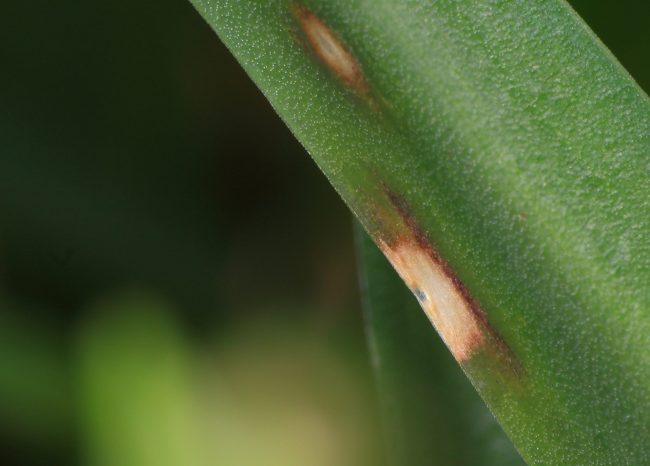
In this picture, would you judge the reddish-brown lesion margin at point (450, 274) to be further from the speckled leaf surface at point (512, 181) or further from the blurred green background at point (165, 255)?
the blurred green background at point (165, 255)

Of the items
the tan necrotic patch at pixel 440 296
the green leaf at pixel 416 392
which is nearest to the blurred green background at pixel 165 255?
the green leaf at pixel 416 392

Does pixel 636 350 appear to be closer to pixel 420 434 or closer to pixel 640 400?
pixel 640 400

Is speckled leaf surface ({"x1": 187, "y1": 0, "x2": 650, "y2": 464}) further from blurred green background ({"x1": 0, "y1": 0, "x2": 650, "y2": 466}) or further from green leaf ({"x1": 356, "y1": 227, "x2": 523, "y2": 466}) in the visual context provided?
blurred green background ({"x1": 0, "y1": 0, "x2": 650, "y2": 466})

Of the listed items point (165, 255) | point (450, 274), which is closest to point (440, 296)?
point (450, 274)

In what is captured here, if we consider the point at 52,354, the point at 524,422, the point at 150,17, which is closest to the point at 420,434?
the point at 524,422

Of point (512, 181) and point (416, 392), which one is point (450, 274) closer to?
point (512, 181)

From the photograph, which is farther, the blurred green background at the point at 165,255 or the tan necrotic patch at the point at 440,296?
the blurred green background at the point at 165,255

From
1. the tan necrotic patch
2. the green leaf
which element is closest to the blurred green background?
the green leaf
